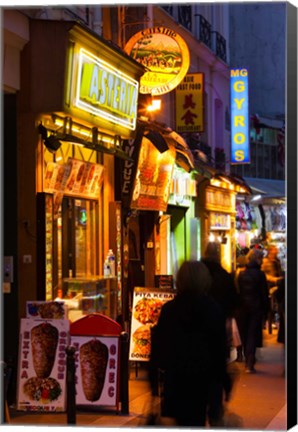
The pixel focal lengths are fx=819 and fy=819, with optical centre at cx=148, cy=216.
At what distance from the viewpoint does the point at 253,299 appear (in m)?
12.9

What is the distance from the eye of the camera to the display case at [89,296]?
11445 mm

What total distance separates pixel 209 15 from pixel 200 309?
19.9 m

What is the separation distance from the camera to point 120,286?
13594 millimetres

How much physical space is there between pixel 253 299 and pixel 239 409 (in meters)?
3.30

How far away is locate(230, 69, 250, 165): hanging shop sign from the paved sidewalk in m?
12.7

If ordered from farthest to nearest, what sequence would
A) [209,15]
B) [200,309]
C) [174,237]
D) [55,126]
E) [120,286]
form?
[209,15], [174,237], [120,286], [55,126], [200,309]

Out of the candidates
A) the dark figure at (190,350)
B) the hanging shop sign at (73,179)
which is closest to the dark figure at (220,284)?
the hanging shop sign at (73,179)

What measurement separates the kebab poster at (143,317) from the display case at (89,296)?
2.83 ft

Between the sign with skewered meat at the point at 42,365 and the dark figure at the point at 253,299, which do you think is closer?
the sign with skewered meat at the point at 42,365

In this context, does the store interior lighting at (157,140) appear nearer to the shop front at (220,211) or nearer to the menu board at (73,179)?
the menu board at (73,179)

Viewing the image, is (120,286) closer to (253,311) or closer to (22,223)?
(253,311)

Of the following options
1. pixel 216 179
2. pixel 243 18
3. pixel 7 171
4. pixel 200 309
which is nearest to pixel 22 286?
pixel 7 171

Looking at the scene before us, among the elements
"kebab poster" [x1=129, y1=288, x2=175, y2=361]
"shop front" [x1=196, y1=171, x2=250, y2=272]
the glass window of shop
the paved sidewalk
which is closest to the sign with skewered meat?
the paved sidewalk

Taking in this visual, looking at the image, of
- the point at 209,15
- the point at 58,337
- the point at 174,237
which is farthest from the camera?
the point at 209,15
